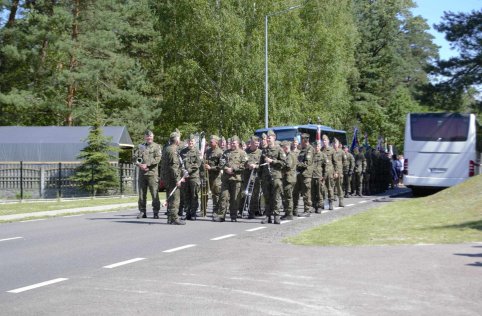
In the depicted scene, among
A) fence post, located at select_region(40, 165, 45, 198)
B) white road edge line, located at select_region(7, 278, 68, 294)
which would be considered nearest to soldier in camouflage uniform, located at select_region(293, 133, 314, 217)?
white road edge line, located at select_region(7, 278, 68, 294)

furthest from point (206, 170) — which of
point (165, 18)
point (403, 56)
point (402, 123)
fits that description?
point (403, 56)

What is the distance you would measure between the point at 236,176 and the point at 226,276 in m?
8.06

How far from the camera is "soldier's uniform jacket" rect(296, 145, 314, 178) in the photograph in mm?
18844

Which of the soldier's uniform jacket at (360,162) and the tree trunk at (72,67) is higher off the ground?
the tree trunk at (72,67)

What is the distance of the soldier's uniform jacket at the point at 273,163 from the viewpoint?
16516 millimetres

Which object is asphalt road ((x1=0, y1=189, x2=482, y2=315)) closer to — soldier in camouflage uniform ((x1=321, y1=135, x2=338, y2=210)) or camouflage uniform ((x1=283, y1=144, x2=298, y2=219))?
camouflage uniform ((x1=283, y1=144, x2=298, y2=219))

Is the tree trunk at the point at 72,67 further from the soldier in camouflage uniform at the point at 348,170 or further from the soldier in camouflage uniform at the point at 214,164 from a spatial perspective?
the soldier in camouflage uniform at the point at 214,164

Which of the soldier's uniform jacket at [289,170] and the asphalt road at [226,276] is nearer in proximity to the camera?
the asphalt road at [226,276]

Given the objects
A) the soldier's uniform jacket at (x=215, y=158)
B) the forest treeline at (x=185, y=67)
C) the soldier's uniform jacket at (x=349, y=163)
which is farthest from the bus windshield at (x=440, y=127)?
the soldier's uniform jacket at (x=215, y=158)

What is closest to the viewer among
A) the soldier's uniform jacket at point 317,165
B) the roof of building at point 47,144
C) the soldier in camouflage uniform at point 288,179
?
the soldier in camouflage uniform at point 288,179

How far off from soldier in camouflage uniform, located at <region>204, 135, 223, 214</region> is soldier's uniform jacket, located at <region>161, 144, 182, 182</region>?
1633mm

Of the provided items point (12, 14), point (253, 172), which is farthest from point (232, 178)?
point (12, 14)

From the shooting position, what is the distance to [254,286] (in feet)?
27.3

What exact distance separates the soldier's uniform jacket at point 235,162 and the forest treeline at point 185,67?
69.4 feet
